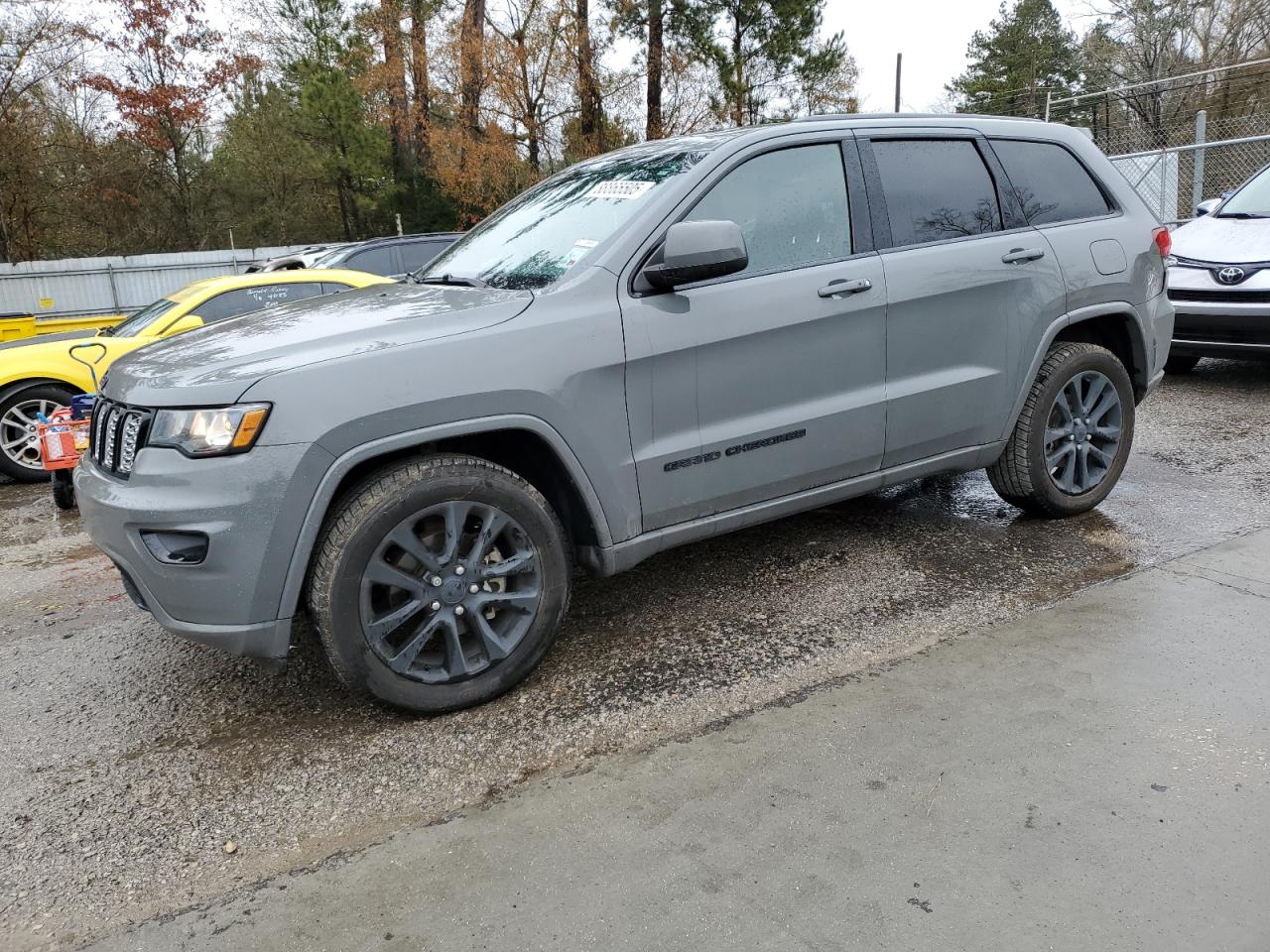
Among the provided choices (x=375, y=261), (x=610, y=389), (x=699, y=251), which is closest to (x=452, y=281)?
(x=610, y=389)

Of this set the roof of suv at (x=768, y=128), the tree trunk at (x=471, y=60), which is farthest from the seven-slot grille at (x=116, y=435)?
the tree trunk at (x=471, y=60)

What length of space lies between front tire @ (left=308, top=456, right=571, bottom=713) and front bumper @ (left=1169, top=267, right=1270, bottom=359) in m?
6.17

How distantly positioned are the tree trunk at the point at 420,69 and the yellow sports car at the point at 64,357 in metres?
17.8

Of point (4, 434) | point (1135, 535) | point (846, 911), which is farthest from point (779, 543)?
point (4, 434)

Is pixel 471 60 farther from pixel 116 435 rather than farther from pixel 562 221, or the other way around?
pixel 116 435

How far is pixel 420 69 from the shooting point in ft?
77.8

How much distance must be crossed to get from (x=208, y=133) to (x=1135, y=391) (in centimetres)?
3181

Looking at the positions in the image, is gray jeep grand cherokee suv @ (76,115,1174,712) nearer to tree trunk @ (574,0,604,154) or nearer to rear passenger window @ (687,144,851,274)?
rear passenger window @ (687,144,851,274)

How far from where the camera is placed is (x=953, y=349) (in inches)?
154

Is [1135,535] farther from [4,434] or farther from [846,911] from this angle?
[4,434]

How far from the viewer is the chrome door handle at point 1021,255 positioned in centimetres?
402

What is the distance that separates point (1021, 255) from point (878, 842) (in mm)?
2699

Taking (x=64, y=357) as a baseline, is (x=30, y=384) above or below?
below

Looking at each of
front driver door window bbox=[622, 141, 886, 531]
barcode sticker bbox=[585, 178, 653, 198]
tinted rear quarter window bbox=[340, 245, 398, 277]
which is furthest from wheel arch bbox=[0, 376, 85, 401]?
front driver door window bbox=[622, 141, 886, 531]
